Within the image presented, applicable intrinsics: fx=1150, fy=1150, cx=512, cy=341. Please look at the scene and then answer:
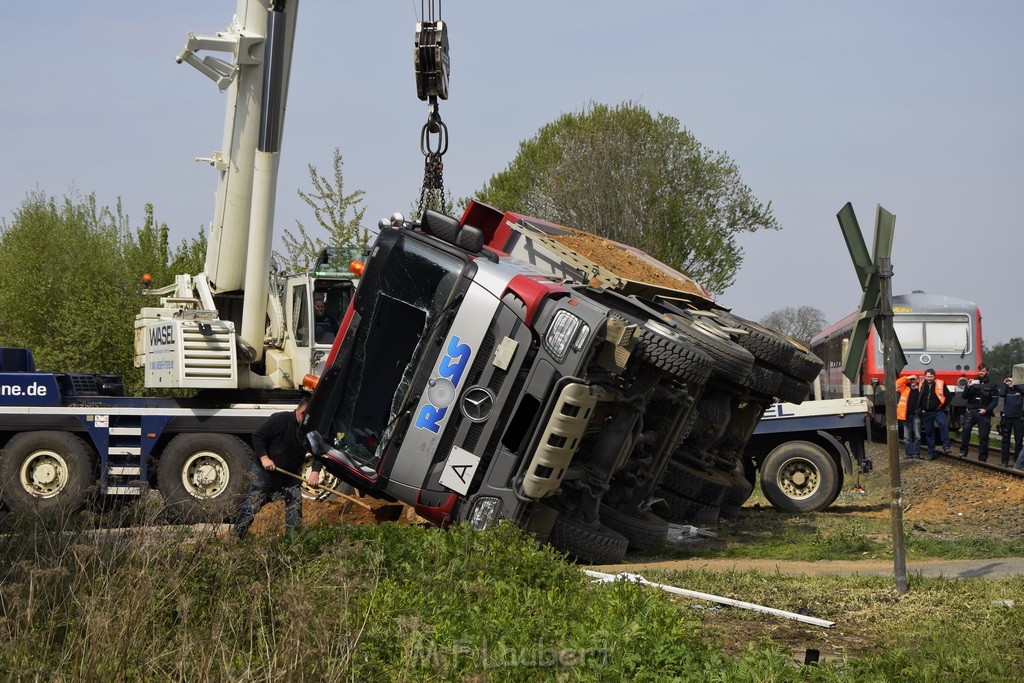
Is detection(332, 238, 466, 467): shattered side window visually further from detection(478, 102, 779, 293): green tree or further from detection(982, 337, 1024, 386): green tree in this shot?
detection(982, 337, 1024, 386): green tree

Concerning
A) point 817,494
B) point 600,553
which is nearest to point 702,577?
point 600,553

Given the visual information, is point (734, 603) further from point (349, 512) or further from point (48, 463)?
point (48, 463)

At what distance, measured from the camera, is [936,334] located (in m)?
28.7

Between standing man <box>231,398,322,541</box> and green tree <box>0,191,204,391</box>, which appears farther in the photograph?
green tree <box>0,191,204,391</box>

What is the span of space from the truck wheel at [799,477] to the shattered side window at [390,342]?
600cm

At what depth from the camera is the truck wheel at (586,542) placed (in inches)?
406

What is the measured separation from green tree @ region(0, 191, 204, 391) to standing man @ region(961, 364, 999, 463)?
59.6 feet

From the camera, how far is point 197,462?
14000mm

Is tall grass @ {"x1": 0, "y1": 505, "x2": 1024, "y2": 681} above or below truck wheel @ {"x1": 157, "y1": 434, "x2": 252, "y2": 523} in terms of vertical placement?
above

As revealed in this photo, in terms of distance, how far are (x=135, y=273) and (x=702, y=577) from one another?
2458cm

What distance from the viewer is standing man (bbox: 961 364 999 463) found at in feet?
71.1

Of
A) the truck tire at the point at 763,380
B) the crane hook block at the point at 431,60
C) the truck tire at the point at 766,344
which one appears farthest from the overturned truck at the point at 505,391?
the crane hook block at the point at 431,60

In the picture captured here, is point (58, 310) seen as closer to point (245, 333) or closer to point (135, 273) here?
point (135, 273)

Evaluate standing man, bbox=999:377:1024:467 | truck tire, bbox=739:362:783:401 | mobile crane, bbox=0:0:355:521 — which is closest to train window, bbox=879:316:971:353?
standing man, bbox=999:377:1024:467
